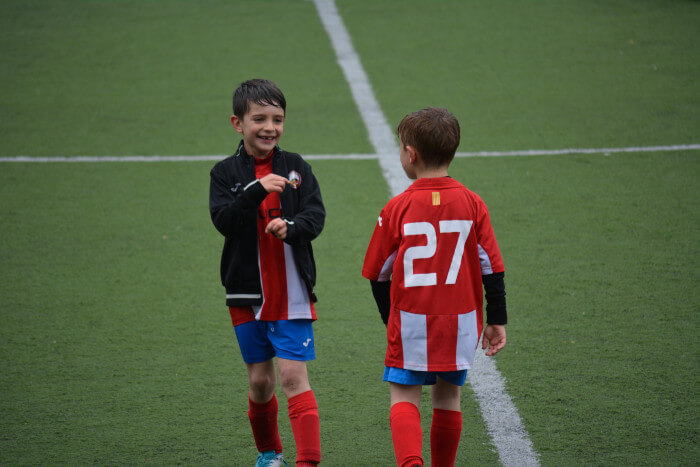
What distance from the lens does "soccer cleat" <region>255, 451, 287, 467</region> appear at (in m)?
2.93

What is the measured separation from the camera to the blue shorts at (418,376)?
8.29 feet

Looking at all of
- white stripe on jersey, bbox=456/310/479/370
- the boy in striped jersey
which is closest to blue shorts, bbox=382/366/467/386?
the boy in striped jersey

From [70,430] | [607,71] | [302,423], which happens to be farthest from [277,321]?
[607,71]

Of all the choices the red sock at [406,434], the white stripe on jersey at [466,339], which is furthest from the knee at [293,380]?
the white stripe on jersey at [466,339]

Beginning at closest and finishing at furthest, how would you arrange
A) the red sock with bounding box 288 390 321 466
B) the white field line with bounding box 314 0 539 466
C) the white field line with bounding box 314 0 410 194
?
1. the red sock with bounding box 288 390 321 466
2. the white field line with bounding box 314 0 539 466
3. the white field line with bounding box 314 0 410 194

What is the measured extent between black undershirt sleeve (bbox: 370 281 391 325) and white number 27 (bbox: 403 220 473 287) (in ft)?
0.53

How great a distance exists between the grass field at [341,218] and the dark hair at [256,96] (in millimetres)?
1357

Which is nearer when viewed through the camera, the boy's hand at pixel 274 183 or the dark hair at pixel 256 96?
the boy's hand at pixel 274 183

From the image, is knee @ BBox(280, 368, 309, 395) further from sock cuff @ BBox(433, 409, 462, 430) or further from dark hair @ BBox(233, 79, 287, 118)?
dark hair @ BBox(233, 79, 287, 118)

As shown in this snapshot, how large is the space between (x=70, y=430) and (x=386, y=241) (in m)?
1.67

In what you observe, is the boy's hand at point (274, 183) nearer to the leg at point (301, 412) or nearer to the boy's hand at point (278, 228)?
the boy's hand at point (278, 228)

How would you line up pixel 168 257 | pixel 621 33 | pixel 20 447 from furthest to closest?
pixel 621 33, pixel 168 257, pixel 20 447

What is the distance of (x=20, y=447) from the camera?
309cm

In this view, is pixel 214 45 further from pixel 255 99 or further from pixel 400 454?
pixel 400 454
